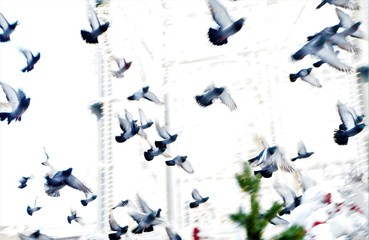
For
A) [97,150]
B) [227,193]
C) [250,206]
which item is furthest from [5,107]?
[227,193]

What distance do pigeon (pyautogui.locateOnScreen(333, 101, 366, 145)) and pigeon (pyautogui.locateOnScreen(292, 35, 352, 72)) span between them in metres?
0.47

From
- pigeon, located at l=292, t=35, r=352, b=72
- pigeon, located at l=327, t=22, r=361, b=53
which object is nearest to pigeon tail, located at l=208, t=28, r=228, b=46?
pigeon, located at l=292, t=35, r=352, b=72

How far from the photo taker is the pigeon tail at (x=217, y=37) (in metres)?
5.16

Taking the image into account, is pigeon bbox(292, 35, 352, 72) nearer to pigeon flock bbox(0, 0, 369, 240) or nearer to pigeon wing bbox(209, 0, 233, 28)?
pigeon flock bbox(0, 0, 369, 240)

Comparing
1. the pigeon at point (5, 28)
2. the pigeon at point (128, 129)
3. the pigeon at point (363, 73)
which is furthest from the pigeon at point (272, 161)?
the pigeon at point (363, 73)

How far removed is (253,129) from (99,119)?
300 cm

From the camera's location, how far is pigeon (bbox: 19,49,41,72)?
601 cm

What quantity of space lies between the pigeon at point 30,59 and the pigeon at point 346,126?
124 inches

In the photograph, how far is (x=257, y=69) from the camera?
1189cm

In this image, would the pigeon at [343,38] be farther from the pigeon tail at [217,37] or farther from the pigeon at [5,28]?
the pigeon at [5,28]

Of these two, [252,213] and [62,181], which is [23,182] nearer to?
[62,181]

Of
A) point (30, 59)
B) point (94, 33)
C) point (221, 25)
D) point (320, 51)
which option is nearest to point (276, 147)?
point (320, 51)

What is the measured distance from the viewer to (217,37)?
5254mm

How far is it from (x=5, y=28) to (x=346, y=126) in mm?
3631
